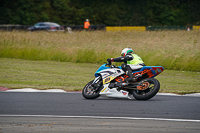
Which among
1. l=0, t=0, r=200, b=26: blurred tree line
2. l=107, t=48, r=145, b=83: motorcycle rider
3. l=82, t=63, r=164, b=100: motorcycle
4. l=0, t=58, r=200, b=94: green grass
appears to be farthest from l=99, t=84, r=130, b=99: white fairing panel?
l=0, t=0, r=200, b=26: blurred tree line

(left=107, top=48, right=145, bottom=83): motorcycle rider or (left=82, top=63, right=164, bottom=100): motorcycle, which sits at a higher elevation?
(left=107, top=48, right=145, bottom=83): motorcycle rider

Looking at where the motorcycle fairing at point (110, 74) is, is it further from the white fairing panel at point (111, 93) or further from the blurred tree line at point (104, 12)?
the blurred tree line at point (104, 12)

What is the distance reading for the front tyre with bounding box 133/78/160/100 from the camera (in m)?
8.91

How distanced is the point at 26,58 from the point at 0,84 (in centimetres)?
833

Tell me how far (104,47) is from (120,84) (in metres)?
12.3

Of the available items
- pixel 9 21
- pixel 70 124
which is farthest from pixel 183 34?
pixel 9 21

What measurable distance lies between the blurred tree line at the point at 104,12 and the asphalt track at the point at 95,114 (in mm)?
36697

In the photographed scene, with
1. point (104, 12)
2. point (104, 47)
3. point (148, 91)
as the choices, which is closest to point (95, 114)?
point (148, 91)

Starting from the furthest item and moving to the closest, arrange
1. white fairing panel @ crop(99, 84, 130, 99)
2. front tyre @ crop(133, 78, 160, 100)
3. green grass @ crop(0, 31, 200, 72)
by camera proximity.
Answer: green grass @ crop(0, 31, 200, 72), white fairing panel @ crop(99, 84, 130, 99), front tyre @ crop(133, 78, 160, 100)

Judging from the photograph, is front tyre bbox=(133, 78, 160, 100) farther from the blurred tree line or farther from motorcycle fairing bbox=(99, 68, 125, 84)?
the blurred tree line

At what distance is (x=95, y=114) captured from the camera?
7676mm

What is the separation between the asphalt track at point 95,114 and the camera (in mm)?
6430

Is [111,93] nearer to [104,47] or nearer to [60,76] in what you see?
[60,76]

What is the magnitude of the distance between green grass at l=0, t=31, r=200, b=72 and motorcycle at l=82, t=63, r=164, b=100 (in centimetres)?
865
